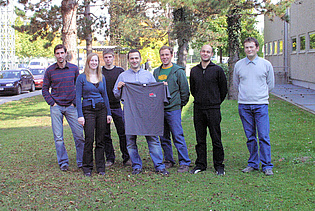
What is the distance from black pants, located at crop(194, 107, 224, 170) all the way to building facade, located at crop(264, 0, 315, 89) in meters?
12.6

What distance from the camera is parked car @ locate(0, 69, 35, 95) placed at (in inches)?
1037

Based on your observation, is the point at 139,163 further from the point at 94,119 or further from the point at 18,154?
the point at 18,154

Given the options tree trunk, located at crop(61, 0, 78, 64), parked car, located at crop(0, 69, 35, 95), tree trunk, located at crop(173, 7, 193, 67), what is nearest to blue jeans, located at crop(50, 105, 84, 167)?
tree trunk, located at crop(61, 0, 78, 64)

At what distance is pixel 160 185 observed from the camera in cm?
580

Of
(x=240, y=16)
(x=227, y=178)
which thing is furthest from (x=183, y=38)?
(x=227, y=178)

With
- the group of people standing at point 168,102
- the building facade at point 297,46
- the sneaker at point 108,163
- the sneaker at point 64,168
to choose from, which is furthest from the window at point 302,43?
the sneaker at point 64,168

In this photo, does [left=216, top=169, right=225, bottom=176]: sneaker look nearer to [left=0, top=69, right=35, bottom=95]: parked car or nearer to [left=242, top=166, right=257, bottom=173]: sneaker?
[left=242, top=166, right=257, bottom=173]: sneaker

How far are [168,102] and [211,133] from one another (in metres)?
0.84

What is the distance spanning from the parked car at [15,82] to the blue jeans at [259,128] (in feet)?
74.9

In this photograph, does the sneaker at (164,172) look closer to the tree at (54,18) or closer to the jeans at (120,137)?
the jeans at (120,137)

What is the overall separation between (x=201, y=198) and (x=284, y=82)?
23.5 meters

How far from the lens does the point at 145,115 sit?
6.39 metres

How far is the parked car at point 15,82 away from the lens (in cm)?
2633

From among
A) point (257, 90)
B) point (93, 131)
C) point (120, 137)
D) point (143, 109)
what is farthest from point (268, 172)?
point (93, 131)
